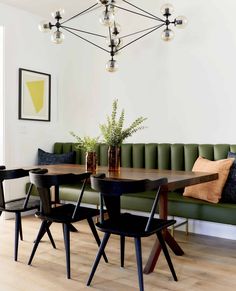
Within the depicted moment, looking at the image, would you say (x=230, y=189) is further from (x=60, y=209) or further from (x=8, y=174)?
(x=8, y=174)

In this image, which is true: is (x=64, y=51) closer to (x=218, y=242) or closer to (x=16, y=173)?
(x=16, y=173)

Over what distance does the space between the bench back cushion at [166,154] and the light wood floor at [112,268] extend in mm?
803

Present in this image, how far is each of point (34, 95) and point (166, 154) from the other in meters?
2.01

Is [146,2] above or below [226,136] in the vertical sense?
above

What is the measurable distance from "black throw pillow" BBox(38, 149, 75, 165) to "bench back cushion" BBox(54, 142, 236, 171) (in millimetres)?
391

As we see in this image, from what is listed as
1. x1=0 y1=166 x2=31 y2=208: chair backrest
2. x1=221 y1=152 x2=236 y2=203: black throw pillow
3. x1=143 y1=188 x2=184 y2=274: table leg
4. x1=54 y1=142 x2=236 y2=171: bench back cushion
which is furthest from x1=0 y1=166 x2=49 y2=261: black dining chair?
x1=221 y1=152 x2=236 y2=203: black throw pillow

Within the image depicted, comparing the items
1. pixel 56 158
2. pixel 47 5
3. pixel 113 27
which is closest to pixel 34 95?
pixel 56 158

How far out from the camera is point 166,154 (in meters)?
3.98

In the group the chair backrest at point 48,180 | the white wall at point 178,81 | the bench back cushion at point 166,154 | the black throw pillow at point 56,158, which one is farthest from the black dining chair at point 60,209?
the white wall at point 178,81

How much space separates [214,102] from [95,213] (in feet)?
6.49

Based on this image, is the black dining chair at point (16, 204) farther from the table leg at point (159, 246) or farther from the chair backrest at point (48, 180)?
the table leg at point (159, 246)

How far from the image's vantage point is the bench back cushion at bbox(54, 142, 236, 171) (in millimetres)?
3688

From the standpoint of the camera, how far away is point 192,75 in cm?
411

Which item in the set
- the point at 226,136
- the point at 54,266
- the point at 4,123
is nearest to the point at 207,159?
the point at 226,136
